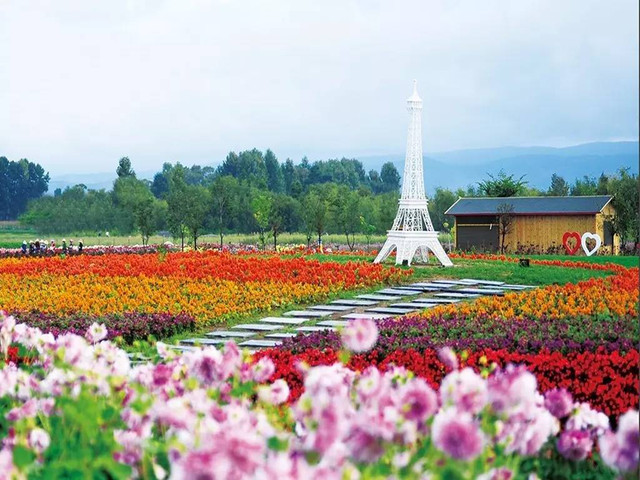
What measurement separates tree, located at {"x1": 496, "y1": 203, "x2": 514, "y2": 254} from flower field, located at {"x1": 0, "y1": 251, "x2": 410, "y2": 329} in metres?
9.77

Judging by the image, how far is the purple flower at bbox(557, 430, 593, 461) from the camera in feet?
11.3

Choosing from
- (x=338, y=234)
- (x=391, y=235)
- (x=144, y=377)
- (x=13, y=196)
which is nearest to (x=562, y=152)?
(x=13, y=196)

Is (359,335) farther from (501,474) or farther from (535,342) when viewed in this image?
(535,342)

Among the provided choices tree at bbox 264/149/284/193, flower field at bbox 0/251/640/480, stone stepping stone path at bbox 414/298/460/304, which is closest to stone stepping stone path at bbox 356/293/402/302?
stone stepping stone path at bbox 414/298/460/304

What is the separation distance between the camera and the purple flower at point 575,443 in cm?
346

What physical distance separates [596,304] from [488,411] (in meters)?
8.01

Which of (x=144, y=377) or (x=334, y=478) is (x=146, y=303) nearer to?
(x=144, y=377)

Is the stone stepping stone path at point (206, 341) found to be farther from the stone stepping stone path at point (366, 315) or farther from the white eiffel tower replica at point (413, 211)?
the white eiffel tower replica at point (413, 211)

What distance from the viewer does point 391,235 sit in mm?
16531

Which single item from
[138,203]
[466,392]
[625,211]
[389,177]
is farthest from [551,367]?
[389,177]

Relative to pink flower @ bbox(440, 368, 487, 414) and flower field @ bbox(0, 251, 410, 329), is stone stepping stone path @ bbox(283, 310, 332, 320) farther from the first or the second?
pink flower @ bbox(440, 368, 487, 414)

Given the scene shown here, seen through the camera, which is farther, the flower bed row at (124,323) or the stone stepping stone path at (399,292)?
the stone stepping stone path at (399,292)

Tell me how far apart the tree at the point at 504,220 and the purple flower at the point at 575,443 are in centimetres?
2112

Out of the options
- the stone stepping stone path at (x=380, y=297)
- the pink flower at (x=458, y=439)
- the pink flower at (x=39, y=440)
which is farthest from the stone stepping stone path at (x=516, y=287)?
the pink flower at (x=458, y=439)
